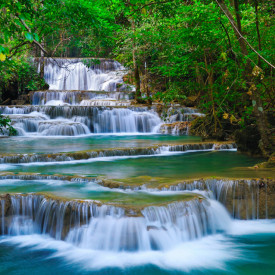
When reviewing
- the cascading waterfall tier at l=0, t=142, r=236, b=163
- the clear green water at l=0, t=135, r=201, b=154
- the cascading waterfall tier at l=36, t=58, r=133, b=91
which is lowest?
the cascading waterfall tier at l=0, t=142, r=236, b=163

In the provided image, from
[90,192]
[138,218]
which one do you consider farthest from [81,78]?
[138,218]

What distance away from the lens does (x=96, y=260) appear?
5.18 meters

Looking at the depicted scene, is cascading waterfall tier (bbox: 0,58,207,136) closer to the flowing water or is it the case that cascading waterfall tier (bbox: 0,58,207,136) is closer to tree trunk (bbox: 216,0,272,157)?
tree trunk (bbox: 216,0,272,157)

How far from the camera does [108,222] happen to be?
552cm

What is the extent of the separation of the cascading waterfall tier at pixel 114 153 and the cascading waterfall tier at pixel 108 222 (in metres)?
3.90

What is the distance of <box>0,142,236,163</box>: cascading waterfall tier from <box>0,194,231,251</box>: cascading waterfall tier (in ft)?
12.8

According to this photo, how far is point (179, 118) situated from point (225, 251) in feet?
45.4

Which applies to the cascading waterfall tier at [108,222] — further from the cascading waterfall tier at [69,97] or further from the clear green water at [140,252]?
the cascading waterfall tier at [69,97]

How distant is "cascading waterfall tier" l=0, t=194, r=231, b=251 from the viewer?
542cm

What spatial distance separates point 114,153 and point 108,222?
18.3 ft

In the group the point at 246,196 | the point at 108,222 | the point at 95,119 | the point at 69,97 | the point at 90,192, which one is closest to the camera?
the point at 108,222

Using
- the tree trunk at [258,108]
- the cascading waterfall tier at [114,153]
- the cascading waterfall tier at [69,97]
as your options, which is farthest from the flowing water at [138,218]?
the cascading waterfall tier at [69,97]

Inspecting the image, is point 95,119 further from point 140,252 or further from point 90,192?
point 140,252

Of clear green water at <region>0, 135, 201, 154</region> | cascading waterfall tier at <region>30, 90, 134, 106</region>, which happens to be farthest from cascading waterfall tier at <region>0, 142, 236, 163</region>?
cascading waterfall tier at <region>30, 90, 134, 106</region>
